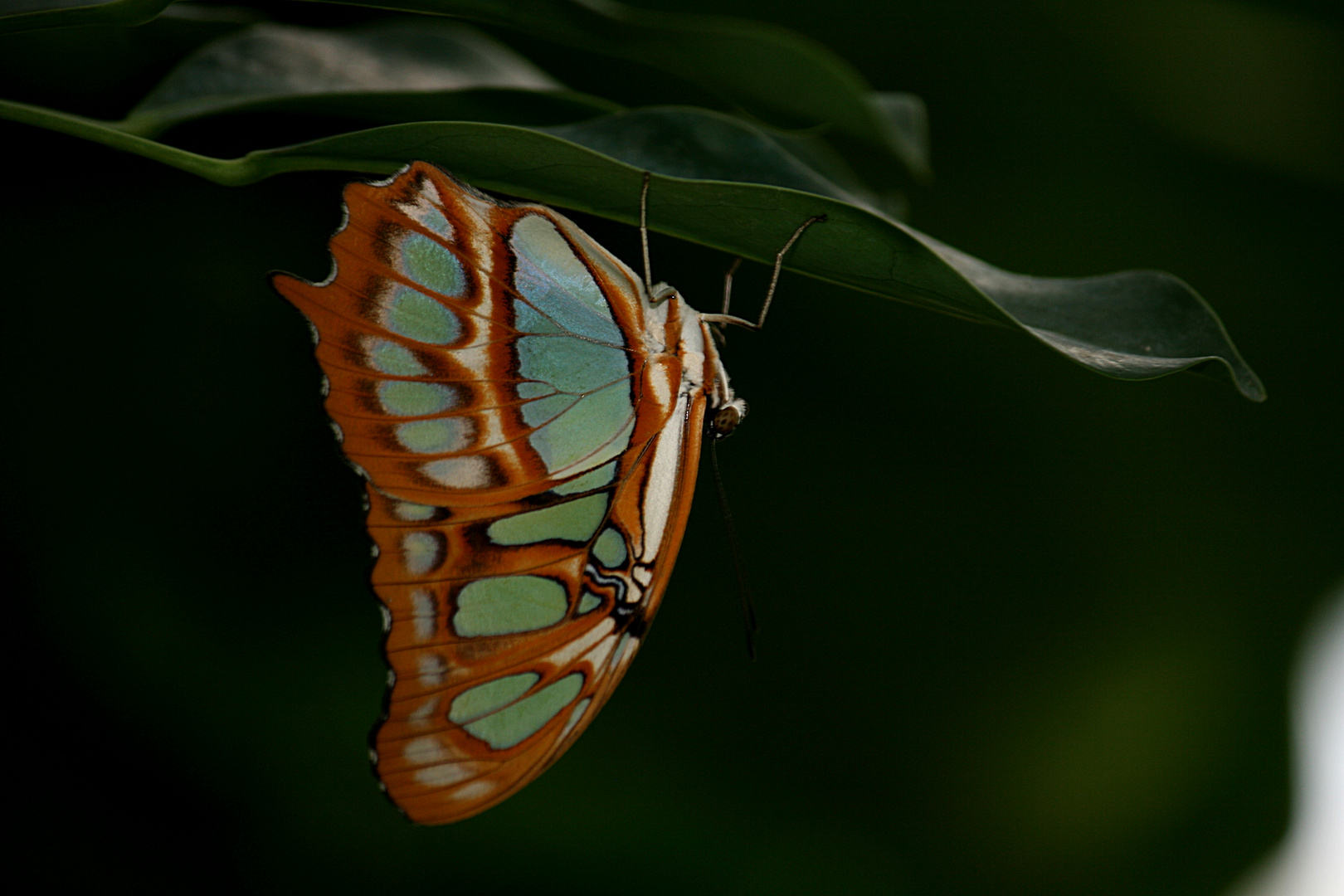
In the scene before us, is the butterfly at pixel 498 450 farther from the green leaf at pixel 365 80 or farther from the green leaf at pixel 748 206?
the green leaf at pixel 365 80

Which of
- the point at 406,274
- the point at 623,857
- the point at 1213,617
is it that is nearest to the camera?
the point at 406,274

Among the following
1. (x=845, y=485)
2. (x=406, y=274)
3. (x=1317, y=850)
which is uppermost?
(x=406, y=274)

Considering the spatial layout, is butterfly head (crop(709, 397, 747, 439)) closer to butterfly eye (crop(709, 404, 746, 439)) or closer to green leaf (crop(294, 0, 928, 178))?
butterfly eye (crop(709, 404, 746, 439))

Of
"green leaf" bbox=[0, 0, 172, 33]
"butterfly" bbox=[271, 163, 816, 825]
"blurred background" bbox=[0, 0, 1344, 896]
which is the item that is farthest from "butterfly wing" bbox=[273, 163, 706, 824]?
"blurred background" bbox=[0, 0, 1344, 896]

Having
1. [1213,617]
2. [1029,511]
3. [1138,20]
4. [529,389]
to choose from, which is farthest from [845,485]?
[529,389]

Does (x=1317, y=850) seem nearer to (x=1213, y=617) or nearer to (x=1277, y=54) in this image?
(x=1213, y=617)

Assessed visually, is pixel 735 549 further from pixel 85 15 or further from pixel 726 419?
pixel 85 15

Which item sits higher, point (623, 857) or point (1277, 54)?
point (1277, 54)

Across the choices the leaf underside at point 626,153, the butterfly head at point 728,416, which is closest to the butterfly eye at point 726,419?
the butterfly head at point 728,416
